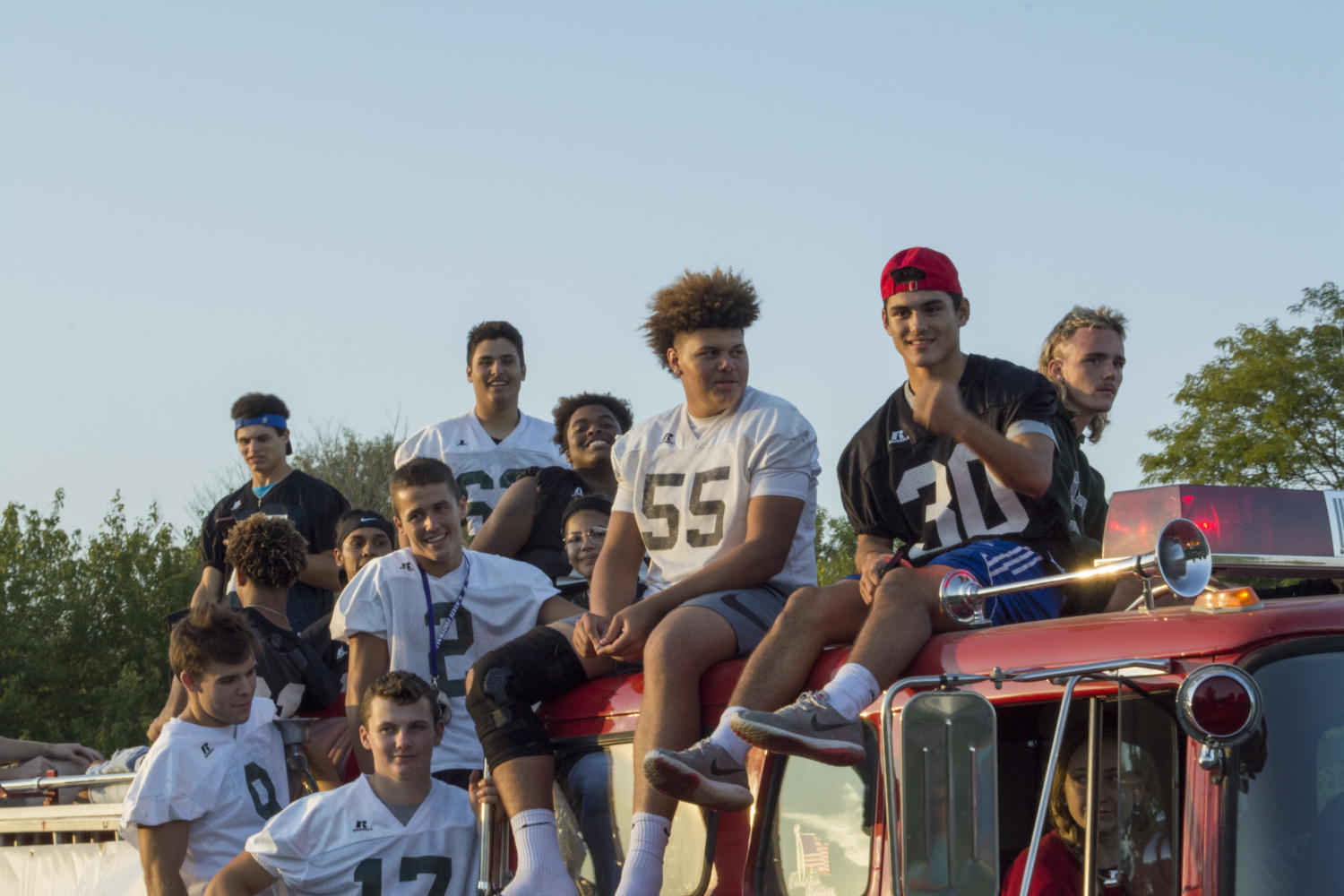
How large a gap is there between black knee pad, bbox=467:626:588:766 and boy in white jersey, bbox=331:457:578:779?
75 centimetres

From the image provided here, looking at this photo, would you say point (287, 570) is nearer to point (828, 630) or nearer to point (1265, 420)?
point (828, 630)

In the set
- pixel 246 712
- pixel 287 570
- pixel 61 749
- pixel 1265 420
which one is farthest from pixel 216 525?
pixel 1265 420

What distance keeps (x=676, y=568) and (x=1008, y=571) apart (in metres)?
1.18

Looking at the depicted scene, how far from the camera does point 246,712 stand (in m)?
5.59

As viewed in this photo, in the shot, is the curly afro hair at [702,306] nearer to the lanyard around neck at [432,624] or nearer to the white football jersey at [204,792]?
the lanyard around neck at [432,624]

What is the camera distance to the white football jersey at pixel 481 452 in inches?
305

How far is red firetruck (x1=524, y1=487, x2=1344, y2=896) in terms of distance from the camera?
114 inches

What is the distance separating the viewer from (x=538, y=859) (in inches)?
174

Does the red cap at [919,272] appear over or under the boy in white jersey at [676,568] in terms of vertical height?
over

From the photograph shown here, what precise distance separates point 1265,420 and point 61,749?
24.1 meters

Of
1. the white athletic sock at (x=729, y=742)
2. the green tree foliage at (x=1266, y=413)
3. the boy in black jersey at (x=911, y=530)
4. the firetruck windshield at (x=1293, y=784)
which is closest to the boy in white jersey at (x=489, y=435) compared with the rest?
the boy in black jersey at (x=911, y=530)

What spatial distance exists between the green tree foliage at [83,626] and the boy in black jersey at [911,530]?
2625 cm

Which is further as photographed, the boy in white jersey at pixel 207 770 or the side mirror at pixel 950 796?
the boy in white jersey at pixel 207 770

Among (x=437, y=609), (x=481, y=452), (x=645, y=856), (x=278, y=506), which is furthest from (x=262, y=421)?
(x=645, y=856)
